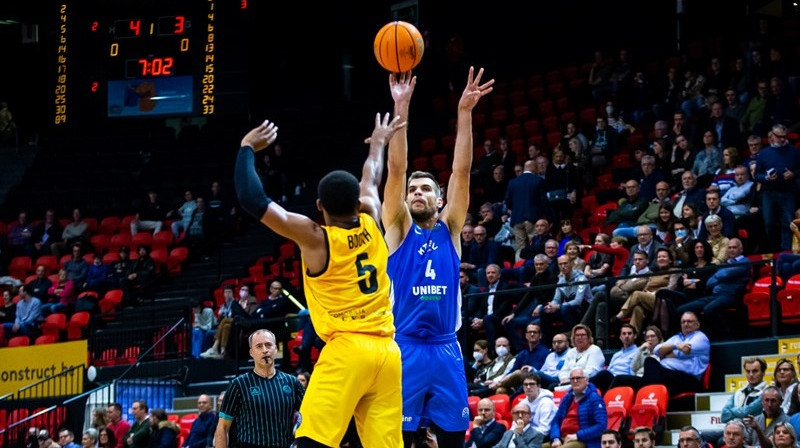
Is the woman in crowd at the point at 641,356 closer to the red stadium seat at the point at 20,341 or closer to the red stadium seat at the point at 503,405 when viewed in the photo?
the red stadium seat at the point at 503,405

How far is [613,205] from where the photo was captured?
18719 millimetres

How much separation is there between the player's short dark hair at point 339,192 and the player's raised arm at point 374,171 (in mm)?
253

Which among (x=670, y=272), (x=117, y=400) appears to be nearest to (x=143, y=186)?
(x=117, y=400)

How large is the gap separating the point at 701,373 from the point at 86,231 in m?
15.0

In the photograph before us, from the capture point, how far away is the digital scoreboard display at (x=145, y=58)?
20562 mm

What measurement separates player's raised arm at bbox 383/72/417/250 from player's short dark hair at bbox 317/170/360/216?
36.1 inches

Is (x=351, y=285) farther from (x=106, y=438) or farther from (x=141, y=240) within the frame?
(x=141, y=240)

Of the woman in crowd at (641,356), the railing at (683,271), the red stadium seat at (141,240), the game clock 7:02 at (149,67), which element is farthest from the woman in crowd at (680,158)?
the red stadium seat at (141,240)

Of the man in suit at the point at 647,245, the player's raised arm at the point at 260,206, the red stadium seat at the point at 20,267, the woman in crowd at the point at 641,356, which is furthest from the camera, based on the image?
the red stadium seat at the point at 20,267

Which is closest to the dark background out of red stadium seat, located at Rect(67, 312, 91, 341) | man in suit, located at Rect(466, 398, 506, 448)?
red stadium seat, located at Rect(67, 312, 91, 341)

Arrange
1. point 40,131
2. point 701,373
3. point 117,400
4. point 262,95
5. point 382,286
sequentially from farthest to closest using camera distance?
point 40,131
point 262,95
point 117,400
point 701,373
point 382,286

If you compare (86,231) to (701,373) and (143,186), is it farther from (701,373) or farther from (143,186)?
(701,373)

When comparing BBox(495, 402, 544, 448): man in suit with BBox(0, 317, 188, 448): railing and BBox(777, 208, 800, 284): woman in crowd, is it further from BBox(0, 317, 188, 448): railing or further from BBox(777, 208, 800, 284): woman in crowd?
BBox(0, 317, 188, 448): railing

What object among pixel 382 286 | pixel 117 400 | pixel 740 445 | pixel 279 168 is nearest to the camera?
pixel 382 286
